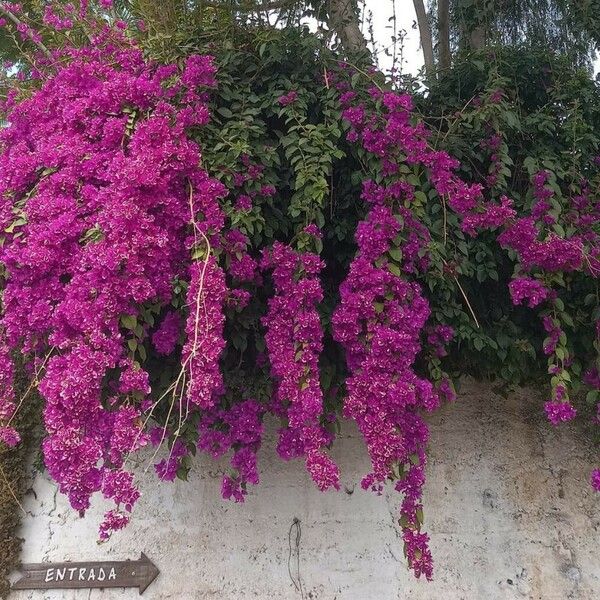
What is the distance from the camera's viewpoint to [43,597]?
2.76 m

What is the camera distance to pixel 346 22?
9.83 ft

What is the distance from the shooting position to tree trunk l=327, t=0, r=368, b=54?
3010mm

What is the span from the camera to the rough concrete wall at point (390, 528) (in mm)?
2514

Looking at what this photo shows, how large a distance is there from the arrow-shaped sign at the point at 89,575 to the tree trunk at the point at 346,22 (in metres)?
2.66

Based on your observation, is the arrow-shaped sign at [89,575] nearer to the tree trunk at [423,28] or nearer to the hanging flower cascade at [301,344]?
the hanging flower cascade at [301,344]

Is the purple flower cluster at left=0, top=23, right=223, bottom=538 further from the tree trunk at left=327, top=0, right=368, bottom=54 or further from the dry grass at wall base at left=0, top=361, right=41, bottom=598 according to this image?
the tree trunk at left=327, top=0, right=368, bottom=54

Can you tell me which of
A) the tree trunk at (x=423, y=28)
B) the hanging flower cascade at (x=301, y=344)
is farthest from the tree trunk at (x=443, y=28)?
the hanging flower cascade at (x=301, y=344)

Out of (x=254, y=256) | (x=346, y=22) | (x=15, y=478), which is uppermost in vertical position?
(x=346, y=22)

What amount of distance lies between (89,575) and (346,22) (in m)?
2.92

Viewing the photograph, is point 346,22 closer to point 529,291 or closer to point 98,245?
point 529,291

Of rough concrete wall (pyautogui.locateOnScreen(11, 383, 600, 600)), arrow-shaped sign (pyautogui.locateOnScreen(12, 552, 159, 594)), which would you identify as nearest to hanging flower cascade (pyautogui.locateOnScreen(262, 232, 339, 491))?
rough concrete wall (pyautogui.locateOnScreen(11, 383, 600, 600))

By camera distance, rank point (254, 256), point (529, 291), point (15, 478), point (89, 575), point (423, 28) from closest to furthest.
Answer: point (529, 291), point (254, 256), point (89, 575), point (15, 478), point (423, 28)

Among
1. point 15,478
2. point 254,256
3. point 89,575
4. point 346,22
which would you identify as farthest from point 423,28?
point 89,575

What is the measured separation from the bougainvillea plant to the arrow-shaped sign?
0.70 metres
